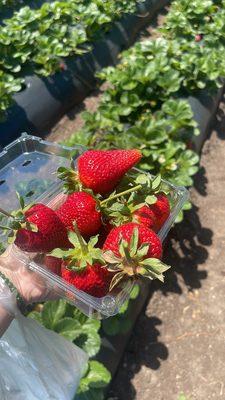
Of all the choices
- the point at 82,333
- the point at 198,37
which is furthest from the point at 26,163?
the point at 198,37

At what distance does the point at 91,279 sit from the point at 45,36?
2812 mm

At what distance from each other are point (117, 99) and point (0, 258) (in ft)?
6.79

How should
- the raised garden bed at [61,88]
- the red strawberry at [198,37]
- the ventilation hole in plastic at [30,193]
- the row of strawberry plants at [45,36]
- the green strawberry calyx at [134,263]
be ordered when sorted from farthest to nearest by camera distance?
the red strawberry at [198,37] → the row of strawberry plants at [45,36] → the raised garden bed at [61,88] → the ventilation hole in plastic at [30,193] → the green strawberry calyx at [134,263]

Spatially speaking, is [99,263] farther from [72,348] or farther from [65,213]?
[72,348]

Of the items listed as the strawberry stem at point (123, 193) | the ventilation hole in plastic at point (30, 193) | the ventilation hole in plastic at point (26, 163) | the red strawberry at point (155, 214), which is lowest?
the red strawberry at point (155, 214)

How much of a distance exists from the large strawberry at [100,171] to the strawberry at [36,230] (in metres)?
0.13

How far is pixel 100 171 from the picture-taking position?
3.94ft

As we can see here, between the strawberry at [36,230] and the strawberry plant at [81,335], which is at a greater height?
the strawberry at [36,230]

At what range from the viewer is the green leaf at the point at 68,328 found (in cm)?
195

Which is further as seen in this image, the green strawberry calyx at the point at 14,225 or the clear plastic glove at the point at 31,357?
the clear plastic glove at the point at 31,357

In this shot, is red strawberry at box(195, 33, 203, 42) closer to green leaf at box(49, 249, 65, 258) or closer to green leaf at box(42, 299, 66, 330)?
green leaf at box(42, 299, 66, 330)

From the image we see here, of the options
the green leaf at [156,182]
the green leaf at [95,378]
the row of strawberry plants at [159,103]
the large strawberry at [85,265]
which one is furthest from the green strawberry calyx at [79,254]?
the row of strawberry plants at [159,103]

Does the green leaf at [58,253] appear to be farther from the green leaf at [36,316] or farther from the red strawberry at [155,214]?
the green leaf at [36,316]

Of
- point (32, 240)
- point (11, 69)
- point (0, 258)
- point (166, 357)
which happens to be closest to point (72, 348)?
point (0, 258)
